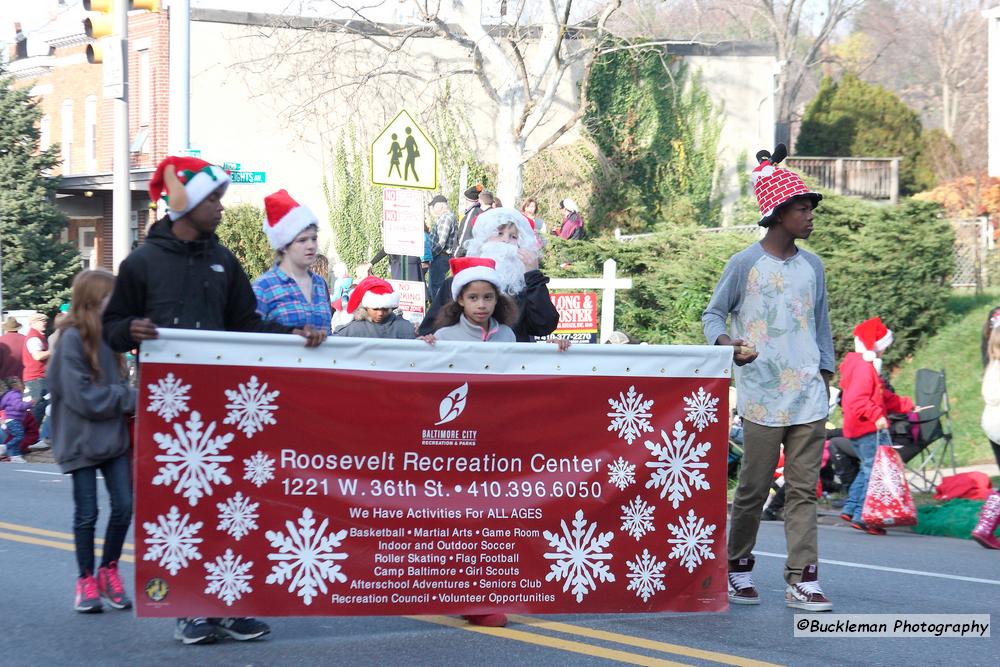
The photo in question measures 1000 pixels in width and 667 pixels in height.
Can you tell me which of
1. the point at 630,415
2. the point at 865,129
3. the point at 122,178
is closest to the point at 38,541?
the point at 630,415

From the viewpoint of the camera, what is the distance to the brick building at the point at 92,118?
35125 millimetres

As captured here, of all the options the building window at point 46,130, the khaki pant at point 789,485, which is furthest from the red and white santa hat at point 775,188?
the building window at point 46,130

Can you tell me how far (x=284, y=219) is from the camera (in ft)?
21.6

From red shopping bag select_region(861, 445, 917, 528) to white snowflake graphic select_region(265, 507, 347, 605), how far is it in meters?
6.75

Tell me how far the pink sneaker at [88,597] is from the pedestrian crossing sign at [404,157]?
25.7ft

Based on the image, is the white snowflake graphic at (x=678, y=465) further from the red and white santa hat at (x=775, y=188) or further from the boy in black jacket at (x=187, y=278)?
the boy in black jacket at (x=187, y=278)

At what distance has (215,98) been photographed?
33219 mm

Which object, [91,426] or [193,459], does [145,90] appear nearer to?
[91,426]

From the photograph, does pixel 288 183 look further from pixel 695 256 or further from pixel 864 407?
pixel 864 407

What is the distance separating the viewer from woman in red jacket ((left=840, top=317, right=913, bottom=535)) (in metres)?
12.1

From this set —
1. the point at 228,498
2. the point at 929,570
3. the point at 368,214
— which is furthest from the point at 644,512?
the point at 368,214

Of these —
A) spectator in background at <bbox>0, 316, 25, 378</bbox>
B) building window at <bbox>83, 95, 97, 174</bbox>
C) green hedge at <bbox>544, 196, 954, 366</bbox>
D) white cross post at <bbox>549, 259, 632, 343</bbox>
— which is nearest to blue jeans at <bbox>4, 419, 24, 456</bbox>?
spectator in background at <bbox>0, 316, 25, 378</bbox>

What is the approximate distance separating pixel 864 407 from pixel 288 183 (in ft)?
77.6

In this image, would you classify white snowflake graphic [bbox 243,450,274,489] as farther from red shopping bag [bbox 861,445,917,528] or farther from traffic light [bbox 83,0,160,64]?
traffic light [bbox 83,0,160,64]
